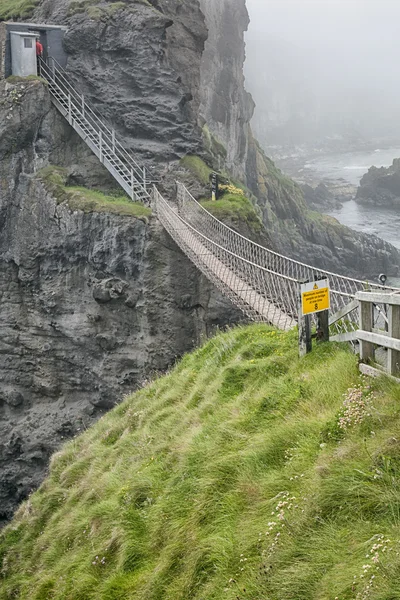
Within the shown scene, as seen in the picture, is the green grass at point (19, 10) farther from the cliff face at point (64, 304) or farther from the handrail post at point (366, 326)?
the handrail post at point (366, 326)

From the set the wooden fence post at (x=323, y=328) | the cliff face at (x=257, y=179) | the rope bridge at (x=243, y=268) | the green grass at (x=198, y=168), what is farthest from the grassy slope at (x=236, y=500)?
the cliff face at (x=257, y=179)

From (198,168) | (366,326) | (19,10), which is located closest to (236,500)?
(366,326)

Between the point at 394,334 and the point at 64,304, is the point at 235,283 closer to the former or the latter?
the point at 64,304

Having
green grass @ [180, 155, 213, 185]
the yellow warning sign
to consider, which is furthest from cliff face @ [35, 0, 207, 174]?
the yellow warning sign

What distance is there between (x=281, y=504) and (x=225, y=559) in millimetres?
545

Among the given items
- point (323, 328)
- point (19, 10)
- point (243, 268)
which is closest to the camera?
point (323, 328)

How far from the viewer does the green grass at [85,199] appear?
57.8 ft

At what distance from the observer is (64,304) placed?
1830 centimetres

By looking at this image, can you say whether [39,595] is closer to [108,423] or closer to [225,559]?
[225,559]

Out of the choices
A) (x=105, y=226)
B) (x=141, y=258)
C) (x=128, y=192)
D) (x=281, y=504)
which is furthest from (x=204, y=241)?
(x=281, y=504)

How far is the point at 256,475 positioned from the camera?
4.87 metres

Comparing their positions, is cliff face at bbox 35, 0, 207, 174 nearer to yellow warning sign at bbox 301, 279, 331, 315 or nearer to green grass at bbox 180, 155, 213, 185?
green grass at bbox 180, 155, 213, 185

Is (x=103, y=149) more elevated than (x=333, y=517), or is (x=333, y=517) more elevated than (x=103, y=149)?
(x=103, y=149)

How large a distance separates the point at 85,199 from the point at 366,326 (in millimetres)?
13876
